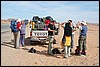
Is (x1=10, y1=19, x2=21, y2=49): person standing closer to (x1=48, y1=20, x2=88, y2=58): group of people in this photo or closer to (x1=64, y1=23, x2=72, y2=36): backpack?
→ (x1=48, y1=20, x2=88, y2=58): group of people

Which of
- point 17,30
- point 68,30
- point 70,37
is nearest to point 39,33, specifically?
point 17,30

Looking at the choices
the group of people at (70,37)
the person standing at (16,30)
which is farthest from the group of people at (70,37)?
the person standing at (16,30)

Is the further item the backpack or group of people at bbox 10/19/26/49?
group of people at bbox 10/19/26/49

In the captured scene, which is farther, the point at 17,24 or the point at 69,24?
the point at 17,24

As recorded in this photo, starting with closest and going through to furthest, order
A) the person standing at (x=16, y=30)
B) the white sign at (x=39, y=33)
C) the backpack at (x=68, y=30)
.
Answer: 1. the backpack at (x=68, y=30)
2. the person standing at (x=16, y=30)
3. the white sign at (x=39, y=33)

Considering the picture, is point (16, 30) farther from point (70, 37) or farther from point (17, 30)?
point (70, 37)

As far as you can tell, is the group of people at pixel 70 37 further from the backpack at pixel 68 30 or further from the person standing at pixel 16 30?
the person standing at pixel 16 30

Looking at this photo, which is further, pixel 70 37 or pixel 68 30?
pixel 70 37

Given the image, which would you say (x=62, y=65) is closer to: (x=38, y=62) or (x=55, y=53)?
(x=38, y=62)

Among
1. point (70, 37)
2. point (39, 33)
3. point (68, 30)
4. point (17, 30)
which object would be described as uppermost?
point (68, 30)

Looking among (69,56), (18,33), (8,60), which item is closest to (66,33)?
(69,56)

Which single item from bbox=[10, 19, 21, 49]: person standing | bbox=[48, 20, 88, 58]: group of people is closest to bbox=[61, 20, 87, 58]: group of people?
bbox=[48, 20, 88, 58]: group of people

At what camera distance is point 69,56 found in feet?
39.4

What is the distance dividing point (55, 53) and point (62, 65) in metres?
2.50
